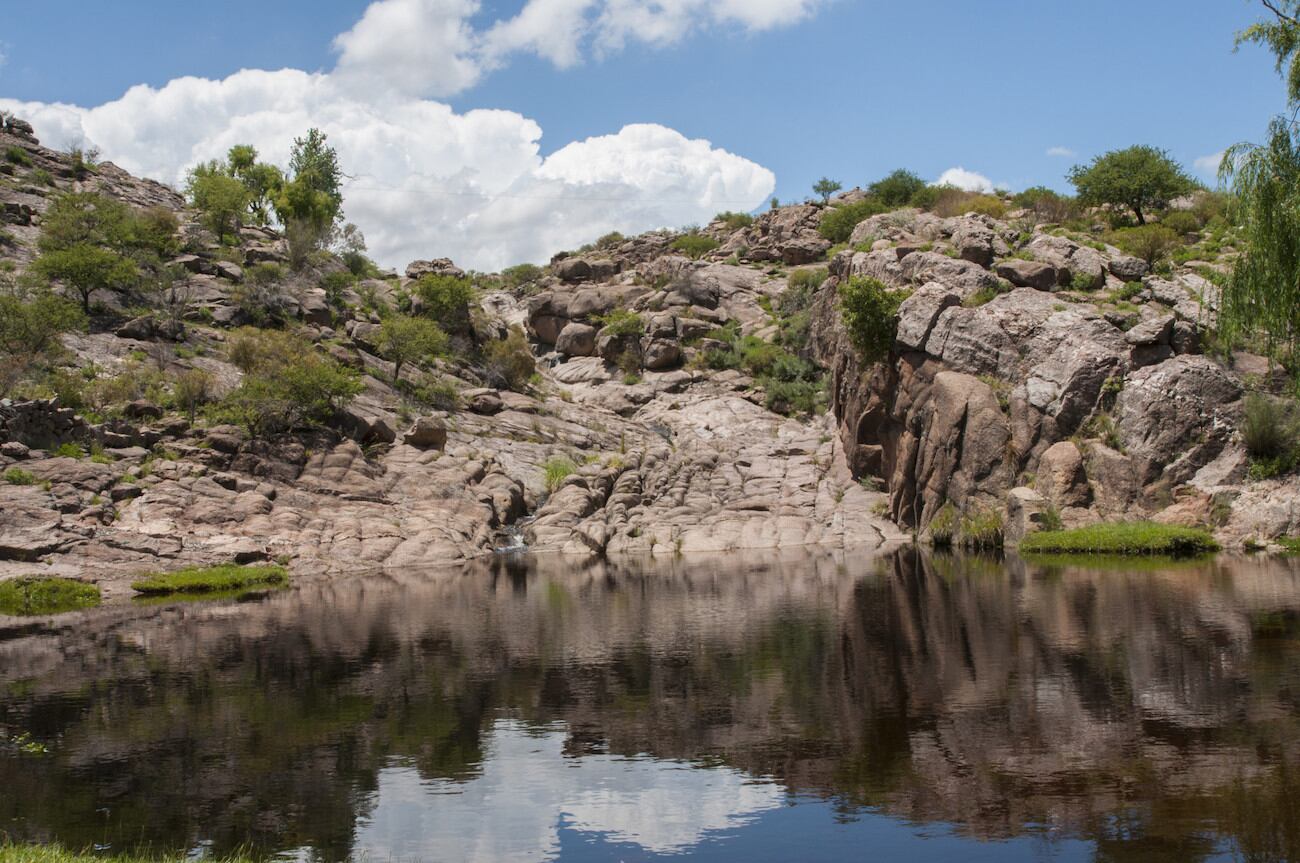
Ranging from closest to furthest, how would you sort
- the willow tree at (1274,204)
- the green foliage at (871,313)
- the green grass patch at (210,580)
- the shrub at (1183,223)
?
the willow tree at (1274,204)
the green grass patch at (210,580)
the green foliage at (871,313)
the shrub at (1183,223)

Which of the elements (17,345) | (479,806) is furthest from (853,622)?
(17,345)

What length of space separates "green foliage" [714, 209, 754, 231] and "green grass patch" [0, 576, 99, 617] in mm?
97034

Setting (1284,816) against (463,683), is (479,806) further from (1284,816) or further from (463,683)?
(1284,816)

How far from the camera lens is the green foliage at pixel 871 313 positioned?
59500 millimetres

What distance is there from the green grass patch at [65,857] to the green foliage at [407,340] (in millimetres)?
67903

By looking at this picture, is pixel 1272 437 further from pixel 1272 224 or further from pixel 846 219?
pixel 846 219

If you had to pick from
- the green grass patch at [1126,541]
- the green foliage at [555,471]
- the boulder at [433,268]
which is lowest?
the green grass patch at [1126,541]

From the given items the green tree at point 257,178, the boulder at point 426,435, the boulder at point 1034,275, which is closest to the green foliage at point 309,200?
the green tree at point 257,178

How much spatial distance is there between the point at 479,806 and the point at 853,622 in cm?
1647

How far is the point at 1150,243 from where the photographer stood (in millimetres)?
58375

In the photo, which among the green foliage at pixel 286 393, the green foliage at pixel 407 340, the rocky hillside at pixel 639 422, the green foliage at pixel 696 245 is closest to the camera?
the rocky hillside at pixel 639 422

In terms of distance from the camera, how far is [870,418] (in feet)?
205

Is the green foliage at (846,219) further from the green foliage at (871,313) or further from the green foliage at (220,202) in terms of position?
the green foliage at (220,202)

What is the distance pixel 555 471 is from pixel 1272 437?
135 feet
